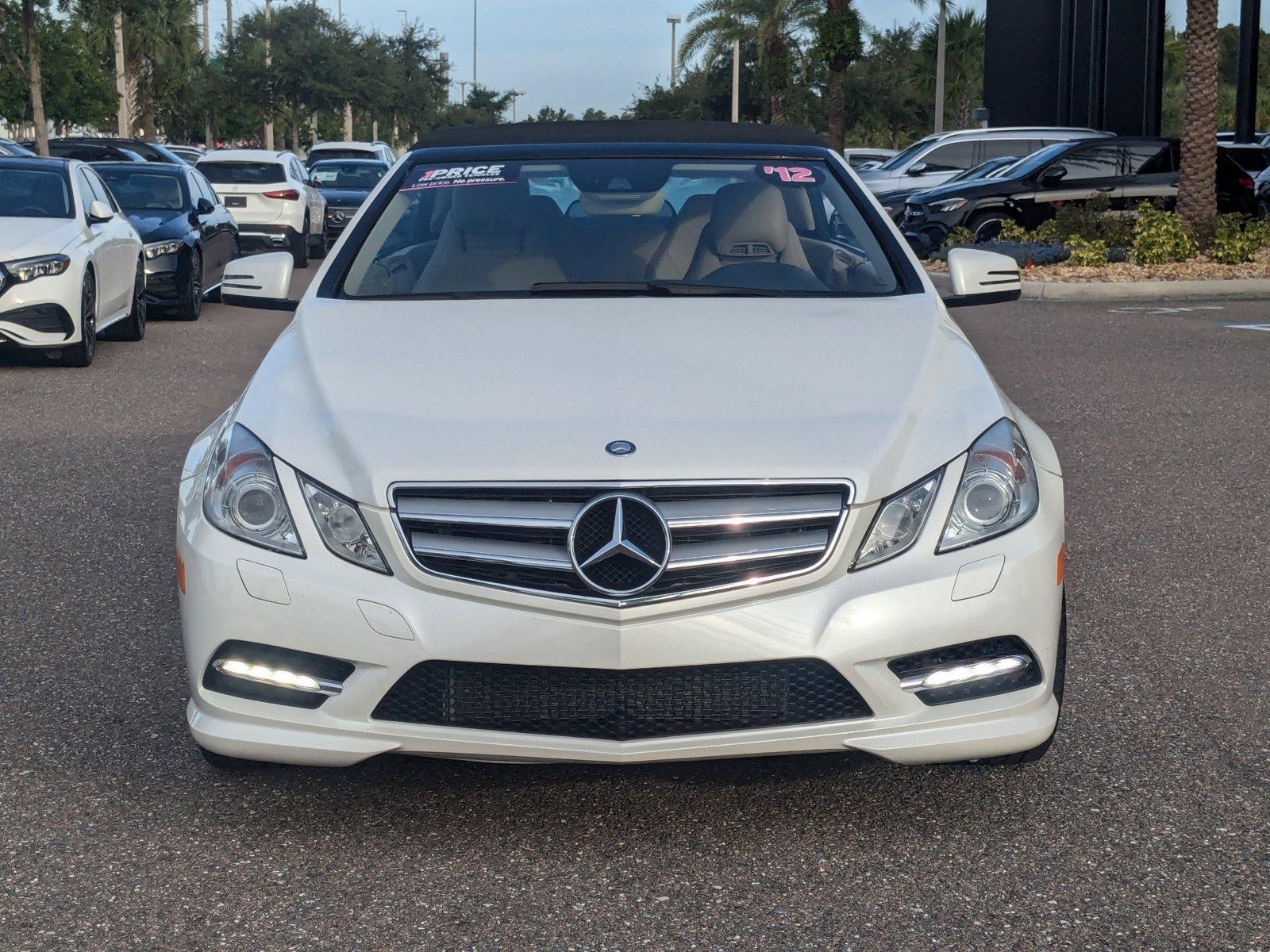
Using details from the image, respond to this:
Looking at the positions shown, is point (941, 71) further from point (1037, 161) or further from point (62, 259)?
point (62, 259)

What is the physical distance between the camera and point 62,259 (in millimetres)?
11102

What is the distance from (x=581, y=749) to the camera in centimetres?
322

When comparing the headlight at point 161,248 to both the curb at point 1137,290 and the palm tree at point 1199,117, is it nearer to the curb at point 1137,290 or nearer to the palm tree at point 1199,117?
the curb at point 1137,290

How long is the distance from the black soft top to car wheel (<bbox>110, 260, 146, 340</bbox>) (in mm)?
8494

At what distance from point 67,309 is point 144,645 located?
276 inches

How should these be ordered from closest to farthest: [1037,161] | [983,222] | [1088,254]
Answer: [1088,254] → [983,222] → [1037,161]

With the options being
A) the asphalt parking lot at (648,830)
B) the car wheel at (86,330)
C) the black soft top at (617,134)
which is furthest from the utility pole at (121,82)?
the asphalt parking lot at (648,830)

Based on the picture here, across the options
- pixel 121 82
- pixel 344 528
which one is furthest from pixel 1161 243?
pixel 121 82

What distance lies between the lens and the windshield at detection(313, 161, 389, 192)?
2767 centimetres

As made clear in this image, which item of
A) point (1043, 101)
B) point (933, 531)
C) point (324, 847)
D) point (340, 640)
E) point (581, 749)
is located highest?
point (1043, 101)

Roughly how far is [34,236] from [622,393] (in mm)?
8837

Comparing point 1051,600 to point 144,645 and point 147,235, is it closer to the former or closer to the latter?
point 144,645

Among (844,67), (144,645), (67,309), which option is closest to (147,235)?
(67,309)


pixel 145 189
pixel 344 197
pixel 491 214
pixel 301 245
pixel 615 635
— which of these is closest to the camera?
pixel 615 635
